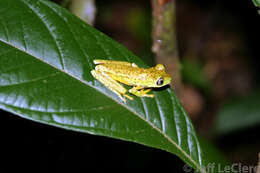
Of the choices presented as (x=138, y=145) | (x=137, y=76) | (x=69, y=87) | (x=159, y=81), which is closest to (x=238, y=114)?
(x=138, y=145)

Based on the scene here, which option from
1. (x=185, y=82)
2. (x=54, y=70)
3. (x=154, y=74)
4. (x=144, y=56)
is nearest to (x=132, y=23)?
(x=144, y=56)

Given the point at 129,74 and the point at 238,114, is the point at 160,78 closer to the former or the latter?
the point at 129,74

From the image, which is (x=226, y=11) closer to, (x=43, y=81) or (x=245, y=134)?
(x=245, y=134)

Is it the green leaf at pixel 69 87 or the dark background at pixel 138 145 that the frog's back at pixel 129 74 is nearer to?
the green leaf at pixel 69 87

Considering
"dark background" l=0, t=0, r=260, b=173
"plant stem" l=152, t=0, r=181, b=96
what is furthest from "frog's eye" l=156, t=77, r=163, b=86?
"dark background" l=0, t=0, r=260, b=173

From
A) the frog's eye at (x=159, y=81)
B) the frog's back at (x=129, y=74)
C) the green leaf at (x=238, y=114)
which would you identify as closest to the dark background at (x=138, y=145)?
the green leaf at (x=238, y=114)

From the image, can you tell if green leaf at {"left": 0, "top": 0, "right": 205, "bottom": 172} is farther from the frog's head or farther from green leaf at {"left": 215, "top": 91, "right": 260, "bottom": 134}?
green leaf at {"left": 215, "top": 91, "right": 260, "bottom": 134}

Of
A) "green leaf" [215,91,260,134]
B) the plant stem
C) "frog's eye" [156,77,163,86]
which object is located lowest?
"green leaf" [215,91,260,134]
